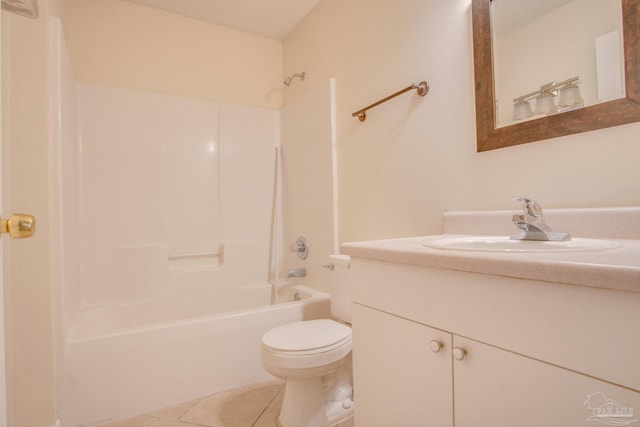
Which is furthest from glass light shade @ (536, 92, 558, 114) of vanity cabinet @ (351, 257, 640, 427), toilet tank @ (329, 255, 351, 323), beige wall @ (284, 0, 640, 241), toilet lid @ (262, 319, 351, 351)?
toilet lid @ (262, 319, 351, 351)

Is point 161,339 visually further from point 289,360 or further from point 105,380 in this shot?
point 289,360

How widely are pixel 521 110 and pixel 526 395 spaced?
910 millimetres

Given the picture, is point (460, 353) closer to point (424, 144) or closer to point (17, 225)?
point (17, 225)

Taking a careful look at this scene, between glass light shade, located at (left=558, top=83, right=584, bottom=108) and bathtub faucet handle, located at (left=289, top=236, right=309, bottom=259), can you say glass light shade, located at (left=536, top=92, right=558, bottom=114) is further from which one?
bathtub faucet handle, located at (left=289, top=236, right=309, bottom=259)

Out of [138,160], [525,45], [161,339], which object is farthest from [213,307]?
[525,45]

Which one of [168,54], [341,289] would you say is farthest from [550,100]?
[168,54]

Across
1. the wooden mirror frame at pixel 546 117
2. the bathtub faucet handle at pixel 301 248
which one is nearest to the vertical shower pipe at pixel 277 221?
the bathtub faucet handle at pixel 301 248

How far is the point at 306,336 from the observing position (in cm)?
137

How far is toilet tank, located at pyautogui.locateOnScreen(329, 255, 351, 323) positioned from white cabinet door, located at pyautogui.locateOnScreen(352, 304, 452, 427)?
60 cm

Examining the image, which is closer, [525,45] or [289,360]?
[525,45]

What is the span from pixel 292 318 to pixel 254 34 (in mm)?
2317

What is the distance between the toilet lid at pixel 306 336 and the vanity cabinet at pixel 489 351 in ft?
1.28

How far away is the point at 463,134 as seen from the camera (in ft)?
4.09

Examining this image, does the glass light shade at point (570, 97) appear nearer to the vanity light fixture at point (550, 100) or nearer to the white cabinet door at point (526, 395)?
the vanity light fixture at point (550, 100)
